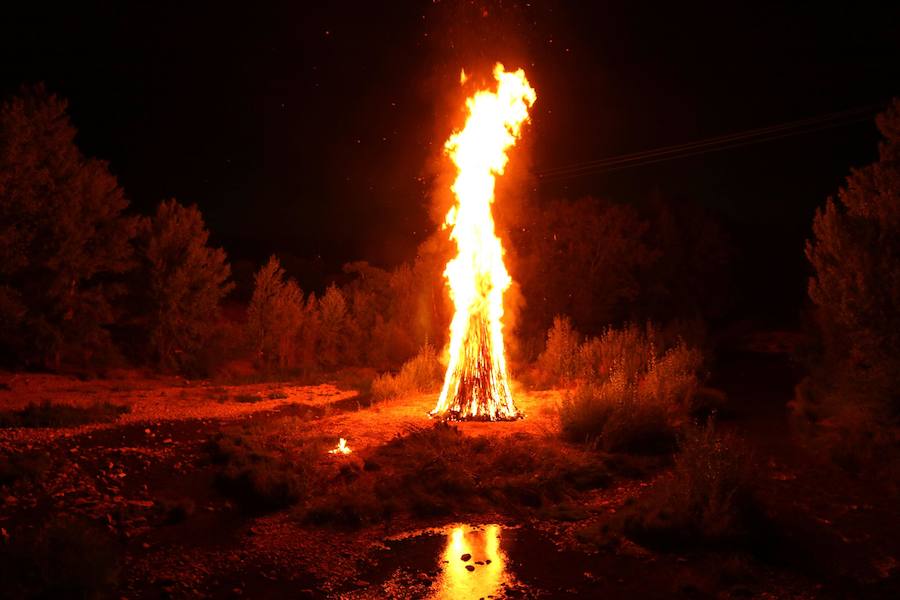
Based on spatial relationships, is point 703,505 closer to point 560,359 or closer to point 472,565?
point 472,565

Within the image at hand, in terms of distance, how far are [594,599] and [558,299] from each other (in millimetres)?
21125

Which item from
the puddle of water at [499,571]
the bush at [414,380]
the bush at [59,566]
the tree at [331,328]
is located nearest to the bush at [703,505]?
the puddle of water at [499,571]

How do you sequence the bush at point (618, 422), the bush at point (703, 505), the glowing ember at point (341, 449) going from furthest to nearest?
the bush at point (618, 422) < the glowing ember at point (341, 449) < the bush at point (703, 505)

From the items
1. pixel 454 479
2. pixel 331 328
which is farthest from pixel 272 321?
pixel 454 479

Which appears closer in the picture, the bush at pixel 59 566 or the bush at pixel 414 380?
the bush at pixel 59 566

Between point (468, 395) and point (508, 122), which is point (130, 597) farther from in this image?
point (508, 122)

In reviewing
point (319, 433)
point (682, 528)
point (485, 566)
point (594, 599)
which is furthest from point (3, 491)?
point (682, 528)

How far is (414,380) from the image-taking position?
14773 mm

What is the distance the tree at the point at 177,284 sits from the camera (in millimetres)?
19625

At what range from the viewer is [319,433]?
1041cm

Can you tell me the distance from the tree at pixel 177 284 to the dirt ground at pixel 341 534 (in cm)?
909

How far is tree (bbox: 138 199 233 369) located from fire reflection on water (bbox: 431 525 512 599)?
→ 14.6 meters

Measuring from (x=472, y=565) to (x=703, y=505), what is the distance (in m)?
2.38

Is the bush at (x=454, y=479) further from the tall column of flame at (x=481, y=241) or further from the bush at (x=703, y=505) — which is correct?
the tall column of flame at (x=481, y=241)
